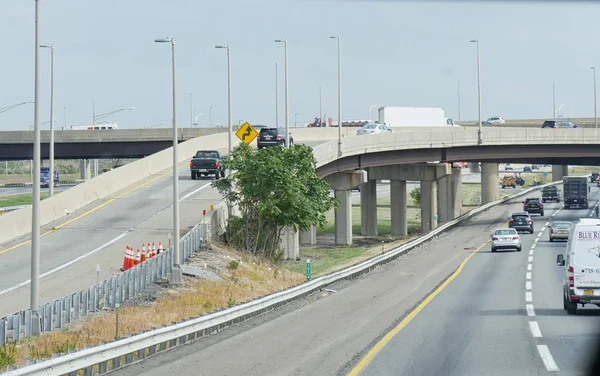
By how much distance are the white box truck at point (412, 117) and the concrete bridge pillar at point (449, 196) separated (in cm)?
657

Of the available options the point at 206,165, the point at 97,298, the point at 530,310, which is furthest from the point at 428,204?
the point at 97,298

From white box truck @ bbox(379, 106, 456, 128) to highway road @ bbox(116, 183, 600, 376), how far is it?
66.0m

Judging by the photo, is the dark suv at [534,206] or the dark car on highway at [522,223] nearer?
the dark car on highway at [522,223]

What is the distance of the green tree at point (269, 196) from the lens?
50.8 meters

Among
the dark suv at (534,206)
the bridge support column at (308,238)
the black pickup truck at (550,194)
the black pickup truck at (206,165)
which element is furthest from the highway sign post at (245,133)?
the black pickup truck at (550,194)

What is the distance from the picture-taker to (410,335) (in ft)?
82.2

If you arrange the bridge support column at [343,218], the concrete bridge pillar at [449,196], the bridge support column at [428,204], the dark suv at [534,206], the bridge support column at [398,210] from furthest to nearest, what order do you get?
the concrete bridge pillar at [449,196] < the bridge support column at [428,204] < the bridge support column at [398,210] < the dark suv at [534,206] < the bridge support column at [343,218]

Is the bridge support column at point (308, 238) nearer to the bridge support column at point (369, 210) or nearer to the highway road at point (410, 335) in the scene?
the bridge support column at point (369, 210)

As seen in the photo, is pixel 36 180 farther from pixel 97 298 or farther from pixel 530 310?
pixel 530 310

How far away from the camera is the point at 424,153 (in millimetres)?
89188

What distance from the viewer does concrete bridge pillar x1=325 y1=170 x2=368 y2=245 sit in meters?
87.2

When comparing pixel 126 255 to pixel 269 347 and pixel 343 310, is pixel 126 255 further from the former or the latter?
pixel 269 347

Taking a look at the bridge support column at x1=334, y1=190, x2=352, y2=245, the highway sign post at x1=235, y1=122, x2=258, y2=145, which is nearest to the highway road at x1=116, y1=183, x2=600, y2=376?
the highway sign post at x1=235, y1=122, x2=258, y2=145

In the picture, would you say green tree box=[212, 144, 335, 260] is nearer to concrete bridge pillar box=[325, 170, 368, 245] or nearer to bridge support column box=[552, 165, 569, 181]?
concrete bridge pillar box=[325, 170, 368, 245]
